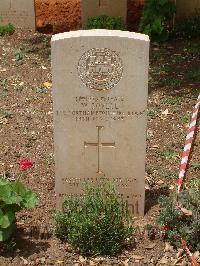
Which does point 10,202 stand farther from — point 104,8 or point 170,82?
point 104,8

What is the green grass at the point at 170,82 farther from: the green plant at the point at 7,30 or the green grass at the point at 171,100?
the green plant at the point at 7,30

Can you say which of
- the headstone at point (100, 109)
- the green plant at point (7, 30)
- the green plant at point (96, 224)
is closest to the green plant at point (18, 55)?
the green plant at point (7, 30)

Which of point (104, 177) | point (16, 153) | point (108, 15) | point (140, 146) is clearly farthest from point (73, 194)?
point (108, 15)

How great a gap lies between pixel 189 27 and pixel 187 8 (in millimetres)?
422

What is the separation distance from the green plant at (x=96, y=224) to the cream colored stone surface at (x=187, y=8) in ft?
22.1

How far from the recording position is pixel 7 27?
1107 centimetres

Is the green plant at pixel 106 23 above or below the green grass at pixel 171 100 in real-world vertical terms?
above

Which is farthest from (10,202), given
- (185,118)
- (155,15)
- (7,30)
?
(7,30)

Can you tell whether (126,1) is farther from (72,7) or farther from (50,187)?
(50,187)

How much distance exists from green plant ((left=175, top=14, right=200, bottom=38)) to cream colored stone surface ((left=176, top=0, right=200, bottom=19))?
0.09 m

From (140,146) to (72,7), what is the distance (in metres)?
6.57

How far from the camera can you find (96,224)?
4.65 metres

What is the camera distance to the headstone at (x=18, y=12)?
1102 cm

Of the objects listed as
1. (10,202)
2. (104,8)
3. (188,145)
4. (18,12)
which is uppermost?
(104,8)
